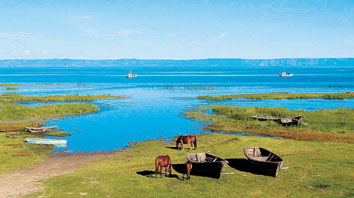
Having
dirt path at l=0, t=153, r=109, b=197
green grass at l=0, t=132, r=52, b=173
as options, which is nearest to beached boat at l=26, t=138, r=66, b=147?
green grass at l=0, t=132, r=52, b=173

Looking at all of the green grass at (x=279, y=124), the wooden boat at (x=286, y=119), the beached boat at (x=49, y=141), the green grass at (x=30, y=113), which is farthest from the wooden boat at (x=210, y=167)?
the green grass at (x=30, y=113)

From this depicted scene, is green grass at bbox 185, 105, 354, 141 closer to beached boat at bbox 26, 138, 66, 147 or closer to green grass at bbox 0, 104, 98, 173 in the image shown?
beached boat at bbox 26, 138, 66, 147

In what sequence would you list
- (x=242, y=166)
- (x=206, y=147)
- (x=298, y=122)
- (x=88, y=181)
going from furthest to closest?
(x=298, y=122) → (x=206, y=147) → (x=242, y=166) → (x=88, y=181)

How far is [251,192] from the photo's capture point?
2252 centimetres

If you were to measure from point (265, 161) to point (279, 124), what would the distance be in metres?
25.5

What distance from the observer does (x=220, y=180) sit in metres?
24.9

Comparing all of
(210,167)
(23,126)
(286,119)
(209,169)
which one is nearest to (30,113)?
(23,126)

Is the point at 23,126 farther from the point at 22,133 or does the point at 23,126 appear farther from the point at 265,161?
the point at 265,161

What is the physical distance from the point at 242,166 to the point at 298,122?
75.0 ft

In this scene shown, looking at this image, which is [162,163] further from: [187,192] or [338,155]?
[338,155]

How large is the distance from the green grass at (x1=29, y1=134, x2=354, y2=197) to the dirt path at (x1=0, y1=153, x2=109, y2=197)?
1.08 metres

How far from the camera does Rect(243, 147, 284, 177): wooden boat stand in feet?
83.1

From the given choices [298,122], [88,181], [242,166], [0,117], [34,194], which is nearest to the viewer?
[34,194]

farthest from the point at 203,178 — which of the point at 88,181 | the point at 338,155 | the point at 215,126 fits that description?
the point at 215,126
